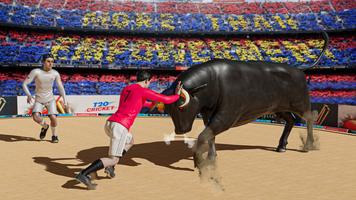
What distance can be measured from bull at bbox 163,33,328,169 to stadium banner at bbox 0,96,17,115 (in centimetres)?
1728

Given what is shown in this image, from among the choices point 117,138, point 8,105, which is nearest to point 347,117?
point 117,138

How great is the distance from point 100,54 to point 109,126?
107ft

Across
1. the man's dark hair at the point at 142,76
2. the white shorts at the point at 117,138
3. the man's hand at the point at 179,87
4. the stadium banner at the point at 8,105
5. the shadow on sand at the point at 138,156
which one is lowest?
the stadium banner at the point at 8,105

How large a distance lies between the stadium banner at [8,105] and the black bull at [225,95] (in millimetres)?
17277

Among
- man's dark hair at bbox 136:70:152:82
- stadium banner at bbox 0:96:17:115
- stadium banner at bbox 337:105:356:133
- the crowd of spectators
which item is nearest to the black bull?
man's dark hair at bbox 136:70:152:82

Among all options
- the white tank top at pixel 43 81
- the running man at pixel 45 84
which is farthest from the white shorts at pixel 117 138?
the white tank top at pixel 43 81

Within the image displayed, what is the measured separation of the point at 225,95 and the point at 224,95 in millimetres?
22

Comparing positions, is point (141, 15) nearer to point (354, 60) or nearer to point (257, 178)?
point (354, 60)

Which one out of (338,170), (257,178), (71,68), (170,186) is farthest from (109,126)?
(71,68)

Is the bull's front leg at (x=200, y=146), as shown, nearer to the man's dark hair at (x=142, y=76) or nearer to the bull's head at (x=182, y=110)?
the bull's head at (x=182, y=110)

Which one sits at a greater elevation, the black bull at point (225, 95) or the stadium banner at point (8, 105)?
the black bull at point (225, 95)

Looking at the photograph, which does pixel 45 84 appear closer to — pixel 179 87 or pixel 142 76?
pixel 142 76

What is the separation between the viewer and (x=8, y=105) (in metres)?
21.1

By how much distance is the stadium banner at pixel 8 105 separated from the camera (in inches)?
828
